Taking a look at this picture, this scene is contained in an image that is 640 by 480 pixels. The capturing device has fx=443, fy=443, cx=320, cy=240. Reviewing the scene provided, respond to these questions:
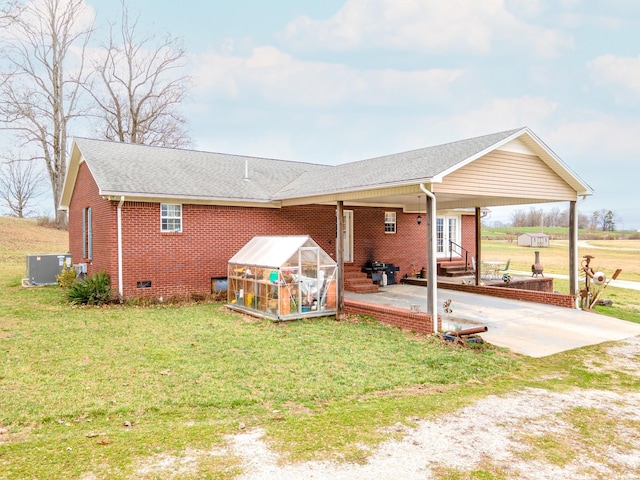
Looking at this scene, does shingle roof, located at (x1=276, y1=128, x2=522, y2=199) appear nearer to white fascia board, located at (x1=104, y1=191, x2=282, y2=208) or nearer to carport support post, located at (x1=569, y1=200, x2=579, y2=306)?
white fascia board, located at (x1=104, y1=191, x2=282, y2=208)

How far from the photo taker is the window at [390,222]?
1786 centimetres


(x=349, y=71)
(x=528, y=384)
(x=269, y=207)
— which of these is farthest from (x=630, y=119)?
(x=528, y=384)

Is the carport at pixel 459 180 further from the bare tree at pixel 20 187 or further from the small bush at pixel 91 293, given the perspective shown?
the bare tree at pixel 20 187

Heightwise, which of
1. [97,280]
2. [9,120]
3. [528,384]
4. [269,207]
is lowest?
[528,384]

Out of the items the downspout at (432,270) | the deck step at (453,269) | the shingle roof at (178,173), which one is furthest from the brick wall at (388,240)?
the downspout at (432,270)

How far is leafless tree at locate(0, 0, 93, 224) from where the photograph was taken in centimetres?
2772

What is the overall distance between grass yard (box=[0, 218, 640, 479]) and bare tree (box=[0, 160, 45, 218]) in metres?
44.5

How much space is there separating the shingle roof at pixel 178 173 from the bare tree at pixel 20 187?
3805cm

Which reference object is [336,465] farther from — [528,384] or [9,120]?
[9,120]

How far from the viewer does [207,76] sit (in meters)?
32.7

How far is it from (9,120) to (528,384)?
32814mm

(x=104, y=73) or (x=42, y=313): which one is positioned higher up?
(x=104, y=73)

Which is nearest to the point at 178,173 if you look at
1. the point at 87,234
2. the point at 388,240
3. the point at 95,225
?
the point at 95,225

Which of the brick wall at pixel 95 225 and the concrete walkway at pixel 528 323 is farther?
the brick wall at pixel 95 225
